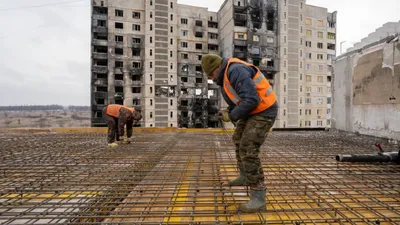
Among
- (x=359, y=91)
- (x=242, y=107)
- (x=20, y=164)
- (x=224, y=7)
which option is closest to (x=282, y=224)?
(x=242, y=107)

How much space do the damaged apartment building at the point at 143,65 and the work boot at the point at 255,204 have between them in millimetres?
27628

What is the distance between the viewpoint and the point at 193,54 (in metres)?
32.8

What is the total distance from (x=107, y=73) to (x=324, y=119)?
33.6m

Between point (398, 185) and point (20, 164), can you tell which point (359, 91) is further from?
point (20, 164)

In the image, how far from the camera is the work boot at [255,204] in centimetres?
213

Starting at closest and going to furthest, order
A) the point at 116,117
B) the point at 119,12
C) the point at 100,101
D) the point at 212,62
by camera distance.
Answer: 1. the point at 212,62
2. the point at 116,117
3. the point at 100,101
4. the point at 119,12

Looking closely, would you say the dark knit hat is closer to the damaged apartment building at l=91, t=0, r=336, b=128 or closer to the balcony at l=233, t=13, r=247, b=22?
the damaged apartment building at l=91, t=0, r=336, b=128

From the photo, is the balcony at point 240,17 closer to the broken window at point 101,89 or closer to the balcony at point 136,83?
the balcony at point 136,83

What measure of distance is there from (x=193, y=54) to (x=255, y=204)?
32.1m

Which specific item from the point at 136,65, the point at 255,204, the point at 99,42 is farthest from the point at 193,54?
the point at 255,204

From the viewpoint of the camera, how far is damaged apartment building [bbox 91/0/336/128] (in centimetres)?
2894

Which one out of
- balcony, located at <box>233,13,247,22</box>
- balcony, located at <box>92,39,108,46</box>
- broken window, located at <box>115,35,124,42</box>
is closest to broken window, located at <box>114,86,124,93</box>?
balcony, located at <box>92,39,108,46</box>

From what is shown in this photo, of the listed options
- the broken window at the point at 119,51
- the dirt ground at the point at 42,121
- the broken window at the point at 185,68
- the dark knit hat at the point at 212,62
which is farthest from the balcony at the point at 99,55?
the dark knit hat at the point at 212,62

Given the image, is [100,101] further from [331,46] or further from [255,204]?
[331,46]
